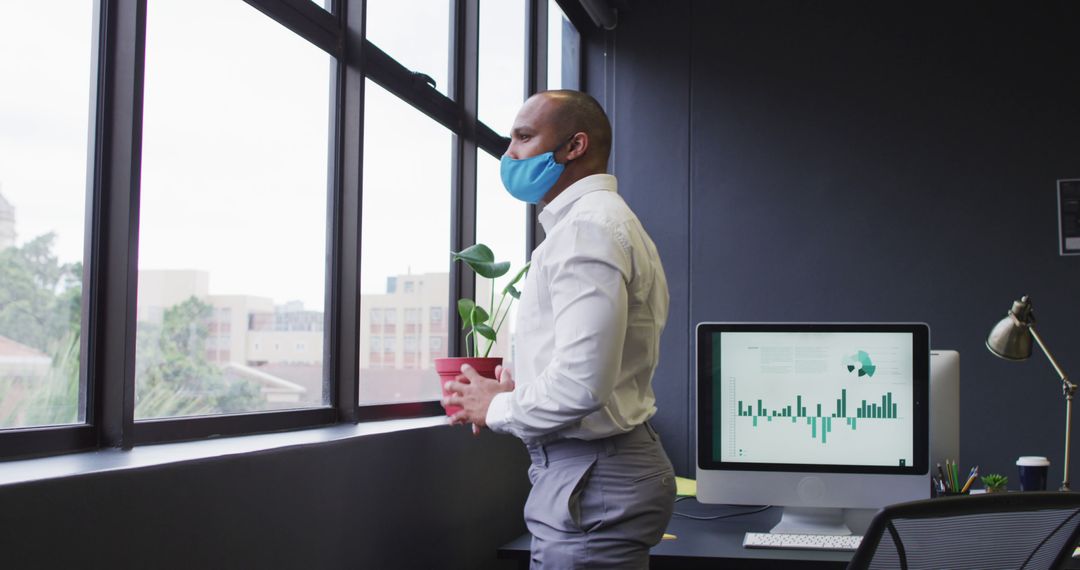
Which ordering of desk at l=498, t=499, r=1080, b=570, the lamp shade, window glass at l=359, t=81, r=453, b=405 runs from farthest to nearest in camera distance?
window glass at l=359, t=81, r=453, b=405 → the lamp shade → desk at l=498, t=499, r=1080, b=570

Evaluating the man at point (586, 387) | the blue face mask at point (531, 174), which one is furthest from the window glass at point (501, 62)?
the man at point (586, 387)

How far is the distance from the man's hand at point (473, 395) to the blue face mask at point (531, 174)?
13.9 inches

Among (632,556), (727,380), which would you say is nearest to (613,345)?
(632,556)

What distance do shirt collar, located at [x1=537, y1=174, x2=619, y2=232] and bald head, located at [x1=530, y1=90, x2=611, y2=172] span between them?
32mm

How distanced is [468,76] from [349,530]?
180 cm

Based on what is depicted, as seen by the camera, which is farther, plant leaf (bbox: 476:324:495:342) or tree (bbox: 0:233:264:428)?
plant leaf (bbox: 476:324:495:342)

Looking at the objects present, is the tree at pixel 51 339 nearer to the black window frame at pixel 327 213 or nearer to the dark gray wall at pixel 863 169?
the black window frame at pixel 327 213

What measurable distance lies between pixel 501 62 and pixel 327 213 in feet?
4.79

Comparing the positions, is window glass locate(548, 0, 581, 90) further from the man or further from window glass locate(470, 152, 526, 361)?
the man

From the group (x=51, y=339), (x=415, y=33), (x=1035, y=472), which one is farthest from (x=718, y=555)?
(x=415, y=33)

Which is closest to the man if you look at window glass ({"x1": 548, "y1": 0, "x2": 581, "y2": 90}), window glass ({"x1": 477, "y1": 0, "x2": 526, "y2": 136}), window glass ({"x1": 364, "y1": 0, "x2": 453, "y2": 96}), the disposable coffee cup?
window glass ({"x1": 364, "y1": 0, "x2": 453, "y2": 96})

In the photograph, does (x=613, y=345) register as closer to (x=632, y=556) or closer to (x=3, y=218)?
(x=632, y=556)

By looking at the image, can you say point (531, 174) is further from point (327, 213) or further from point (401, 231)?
point (401, 231)

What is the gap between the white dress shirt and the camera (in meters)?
1.46
